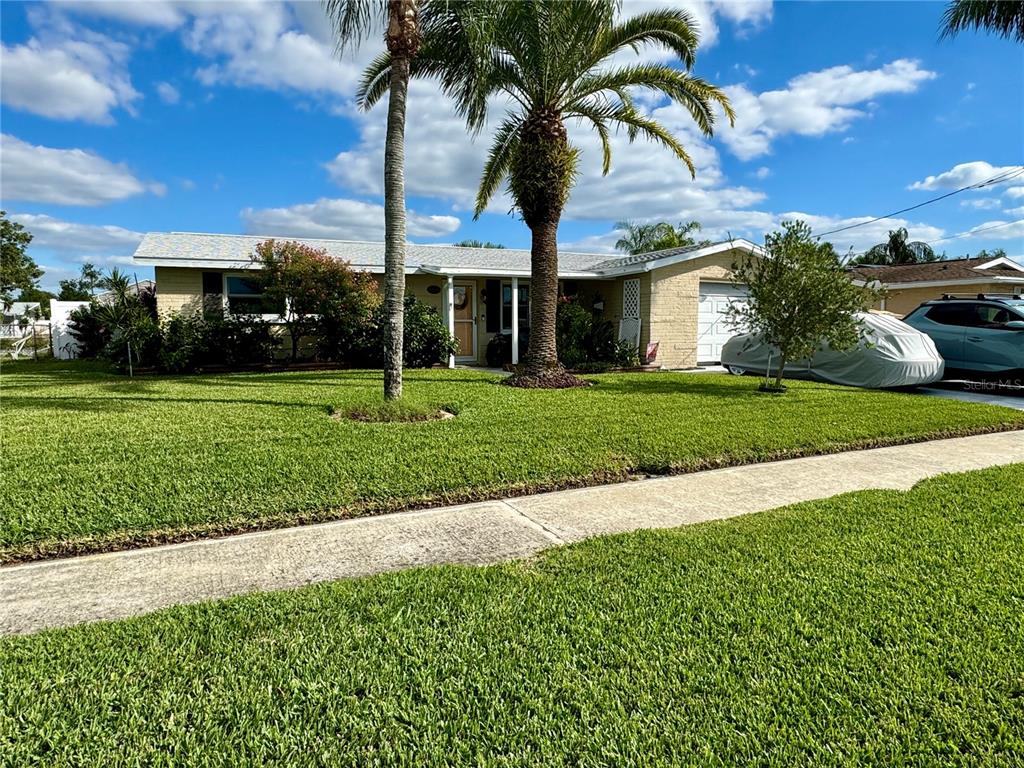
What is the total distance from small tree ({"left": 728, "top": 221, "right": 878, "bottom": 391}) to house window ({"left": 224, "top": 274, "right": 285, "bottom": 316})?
11.4m

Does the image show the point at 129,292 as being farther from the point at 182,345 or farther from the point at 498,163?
the point at 498,163

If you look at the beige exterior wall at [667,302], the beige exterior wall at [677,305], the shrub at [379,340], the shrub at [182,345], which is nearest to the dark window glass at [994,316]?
the beige exterior wall at [667,302]

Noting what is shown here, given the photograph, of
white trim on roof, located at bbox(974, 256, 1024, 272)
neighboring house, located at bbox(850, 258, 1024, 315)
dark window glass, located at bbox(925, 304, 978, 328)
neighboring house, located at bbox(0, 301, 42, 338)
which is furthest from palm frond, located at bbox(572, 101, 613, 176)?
neighboring house, located at bbox(0, 301, 42, 338)

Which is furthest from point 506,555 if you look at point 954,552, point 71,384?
point 71,384

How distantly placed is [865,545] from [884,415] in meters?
5.80

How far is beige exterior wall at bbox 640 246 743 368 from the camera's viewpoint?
16812mm

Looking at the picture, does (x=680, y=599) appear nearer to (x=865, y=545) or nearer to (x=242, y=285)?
(x=865, y=545)

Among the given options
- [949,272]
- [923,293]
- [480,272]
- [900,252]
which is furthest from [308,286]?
[900,252]

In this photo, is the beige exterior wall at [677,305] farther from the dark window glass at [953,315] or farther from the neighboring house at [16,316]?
the neighboring house at [16,316]

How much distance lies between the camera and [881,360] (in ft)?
38.8

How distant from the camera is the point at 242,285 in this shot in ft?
51.0

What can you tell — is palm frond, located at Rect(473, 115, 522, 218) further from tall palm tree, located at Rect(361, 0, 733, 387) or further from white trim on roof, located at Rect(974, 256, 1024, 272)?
white trim on roof, located at Rect(974, 256, 1024, 272)

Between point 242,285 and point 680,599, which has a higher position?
point 242,285

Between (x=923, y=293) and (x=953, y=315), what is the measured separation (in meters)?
12.4
